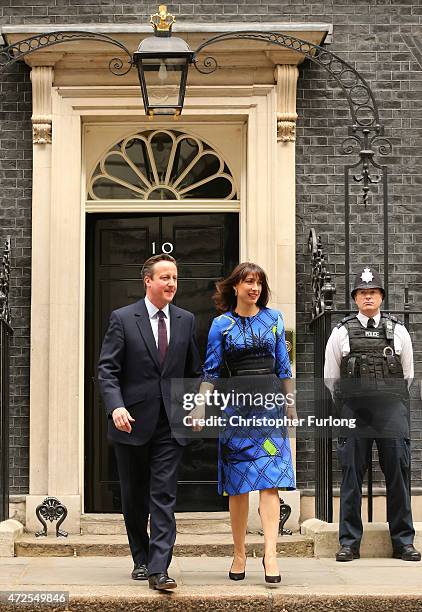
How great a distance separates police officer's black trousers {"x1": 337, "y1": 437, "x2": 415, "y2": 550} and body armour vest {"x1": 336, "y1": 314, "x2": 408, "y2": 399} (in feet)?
1.07

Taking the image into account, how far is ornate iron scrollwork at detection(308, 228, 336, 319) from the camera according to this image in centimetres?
936

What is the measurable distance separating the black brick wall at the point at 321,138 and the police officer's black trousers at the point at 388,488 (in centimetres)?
180

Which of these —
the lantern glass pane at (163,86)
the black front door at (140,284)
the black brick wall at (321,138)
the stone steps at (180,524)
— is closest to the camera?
the lantern glass pane at (163,86)

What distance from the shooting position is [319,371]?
9.79m

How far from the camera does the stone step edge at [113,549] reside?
9.27 meters

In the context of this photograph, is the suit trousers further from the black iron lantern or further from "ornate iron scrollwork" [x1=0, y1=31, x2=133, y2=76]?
"ornate iron scrollwork" [x1=0, y1=31, x2=133, y2=76]

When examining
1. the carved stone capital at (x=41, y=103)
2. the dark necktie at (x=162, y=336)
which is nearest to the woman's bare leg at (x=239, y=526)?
the dark necktie at (x=162, y=336)

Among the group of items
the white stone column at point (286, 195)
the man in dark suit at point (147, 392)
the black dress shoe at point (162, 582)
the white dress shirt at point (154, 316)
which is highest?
the white stone column at point (286, 195)

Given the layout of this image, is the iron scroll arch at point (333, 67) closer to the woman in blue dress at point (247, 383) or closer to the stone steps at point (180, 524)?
the woman in blue dress at point (247, 383)

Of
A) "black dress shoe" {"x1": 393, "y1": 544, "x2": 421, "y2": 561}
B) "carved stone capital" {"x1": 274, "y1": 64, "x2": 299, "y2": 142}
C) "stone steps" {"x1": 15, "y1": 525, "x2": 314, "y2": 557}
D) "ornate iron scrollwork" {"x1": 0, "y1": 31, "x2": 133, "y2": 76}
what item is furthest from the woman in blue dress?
"carved stone capital" {"x1": 274, "y1": 64, "x2": 299, "y2": 142}

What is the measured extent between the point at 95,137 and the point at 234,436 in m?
4.22

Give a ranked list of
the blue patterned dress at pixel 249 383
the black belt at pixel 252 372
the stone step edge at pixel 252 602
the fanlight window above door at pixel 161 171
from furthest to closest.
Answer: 1. the fanlight window above door at pixel 161 171
2. the black belt at pixel 252 372
3. the blue patterned dress at pixel 249 383
4. the stone step edge at pixel 252 602

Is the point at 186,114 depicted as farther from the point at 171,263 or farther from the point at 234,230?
the point at 171,263

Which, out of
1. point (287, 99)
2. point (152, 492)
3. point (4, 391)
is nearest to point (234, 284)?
point (152, 492)
